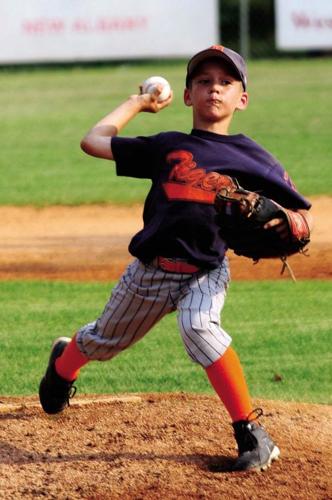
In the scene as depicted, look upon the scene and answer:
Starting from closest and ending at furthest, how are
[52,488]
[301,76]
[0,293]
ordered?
[52,488] < [0,293] < [301,76]

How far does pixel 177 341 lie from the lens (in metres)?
6.83

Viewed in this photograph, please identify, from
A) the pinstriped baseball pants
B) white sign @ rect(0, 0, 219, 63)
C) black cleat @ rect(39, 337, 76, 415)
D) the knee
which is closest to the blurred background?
white sign @ rect(0, 0, 219, 63)

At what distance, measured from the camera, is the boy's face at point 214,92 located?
454cm

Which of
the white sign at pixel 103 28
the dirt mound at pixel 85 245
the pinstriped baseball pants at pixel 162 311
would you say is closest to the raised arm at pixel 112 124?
the pinstriped baseball pants at pixel 162 311

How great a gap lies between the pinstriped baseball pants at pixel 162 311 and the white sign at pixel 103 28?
16734mm

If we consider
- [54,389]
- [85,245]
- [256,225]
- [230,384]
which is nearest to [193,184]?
[256,225]

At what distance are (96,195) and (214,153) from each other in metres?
7.20

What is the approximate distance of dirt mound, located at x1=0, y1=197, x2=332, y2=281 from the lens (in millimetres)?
8641

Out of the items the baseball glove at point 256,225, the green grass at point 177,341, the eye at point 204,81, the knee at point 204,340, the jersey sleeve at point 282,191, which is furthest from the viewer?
the green grass at point 177,341

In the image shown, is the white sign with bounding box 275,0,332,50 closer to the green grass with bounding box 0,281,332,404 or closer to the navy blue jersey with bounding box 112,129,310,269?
the green grass with bounding box 0,281,332,404

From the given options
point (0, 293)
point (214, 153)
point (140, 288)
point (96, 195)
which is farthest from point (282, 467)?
point (96, 195)

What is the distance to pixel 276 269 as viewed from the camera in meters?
8.72

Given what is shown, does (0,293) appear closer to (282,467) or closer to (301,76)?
(282,467)

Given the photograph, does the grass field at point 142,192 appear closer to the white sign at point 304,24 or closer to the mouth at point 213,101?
the white sign at point 304,24
